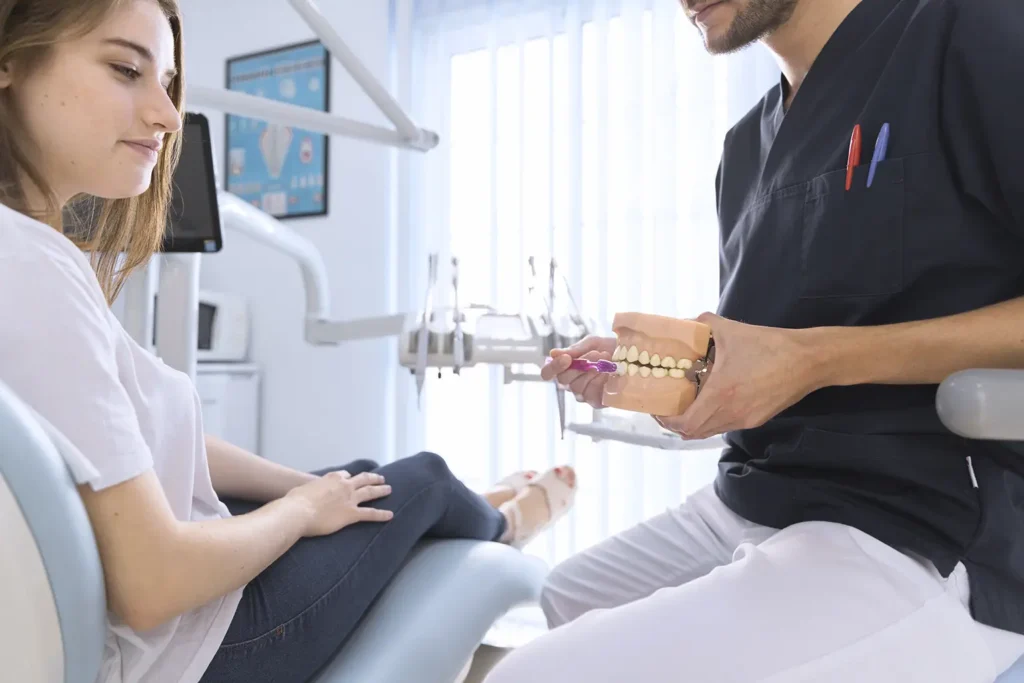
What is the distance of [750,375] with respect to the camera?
2.30ft

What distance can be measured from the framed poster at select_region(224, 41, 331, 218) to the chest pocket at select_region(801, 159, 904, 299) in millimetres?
2618

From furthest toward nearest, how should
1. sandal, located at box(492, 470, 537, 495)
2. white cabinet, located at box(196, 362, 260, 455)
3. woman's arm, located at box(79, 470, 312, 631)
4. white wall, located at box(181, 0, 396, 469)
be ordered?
white wall, located at box(181, 0, 396, 469), white cabinet, located at box(196, 362, 260, 455), sandal, located at box(492, 470, 537, 495), woman's arm, located at box(79, 470, 312, 631)

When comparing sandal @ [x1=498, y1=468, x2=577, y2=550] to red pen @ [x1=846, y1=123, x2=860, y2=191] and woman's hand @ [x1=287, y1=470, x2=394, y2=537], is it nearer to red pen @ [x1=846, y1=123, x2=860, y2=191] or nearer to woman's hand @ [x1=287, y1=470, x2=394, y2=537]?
woman's hand @ [x1=287, y1=470, x2=394, y2=537]

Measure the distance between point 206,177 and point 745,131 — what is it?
0.99m

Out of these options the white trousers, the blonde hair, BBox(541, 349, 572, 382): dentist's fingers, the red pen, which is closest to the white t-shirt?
the blonde hair

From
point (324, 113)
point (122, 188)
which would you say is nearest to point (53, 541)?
point (122, 188)

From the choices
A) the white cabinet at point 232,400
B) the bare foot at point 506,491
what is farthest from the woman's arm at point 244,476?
the white cabinet at point 232,400

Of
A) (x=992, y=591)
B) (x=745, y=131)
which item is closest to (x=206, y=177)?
(x=745, y=131)

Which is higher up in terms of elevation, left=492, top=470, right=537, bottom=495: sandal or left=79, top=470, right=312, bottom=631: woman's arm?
left=79, top=470, right=312, bottom=631: woman's arm

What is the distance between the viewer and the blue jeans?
2.62ft

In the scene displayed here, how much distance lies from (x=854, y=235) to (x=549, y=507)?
804 millimetres

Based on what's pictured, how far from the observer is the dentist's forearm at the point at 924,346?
0.72 metres

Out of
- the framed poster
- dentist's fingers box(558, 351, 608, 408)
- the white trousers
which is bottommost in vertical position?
the white trousers

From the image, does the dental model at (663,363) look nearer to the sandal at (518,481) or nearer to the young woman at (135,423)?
the young woman at (135,423)
